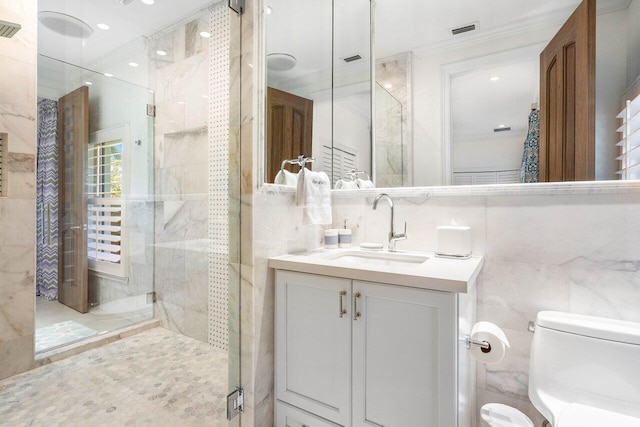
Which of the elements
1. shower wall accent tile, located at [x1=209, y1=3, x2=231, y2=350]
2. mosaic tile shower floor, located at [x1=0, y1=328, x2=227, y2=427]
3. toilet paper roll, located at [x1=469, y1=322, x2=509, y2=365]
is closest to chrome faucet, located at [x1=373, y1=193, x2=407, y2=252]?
toilet paper roll, located at [x1=469, y1=322, x2=509, y2=365]

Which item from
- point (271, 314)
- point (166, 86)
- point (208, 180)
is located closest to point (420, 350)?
point (271, 314)

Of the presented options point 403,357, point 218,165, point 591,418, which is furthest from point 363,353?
point 218,165

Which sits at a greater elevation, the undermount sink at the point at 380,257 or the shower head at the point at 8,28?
the shower head at the point at 8,28

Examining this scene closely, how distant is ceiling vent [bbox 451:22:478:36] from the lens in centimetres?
154

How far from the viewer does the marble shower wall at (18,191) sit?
1.62 metres

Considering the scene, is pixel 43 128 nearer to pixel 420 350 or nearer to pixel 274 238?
pixel 274 238

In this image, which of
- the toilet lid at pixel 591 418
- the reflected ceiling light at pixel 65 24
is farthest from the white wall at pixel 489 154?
the reflected ceiling light at pixel 65 24

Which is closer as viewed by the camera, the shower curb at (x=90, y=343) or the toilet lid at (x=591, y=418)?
the toilet lid at (x=591, y=418)

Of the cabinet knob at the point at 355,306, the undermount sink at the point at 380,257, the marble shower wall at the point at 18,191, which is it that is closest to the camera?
the cabinet knob at the point at 355,306

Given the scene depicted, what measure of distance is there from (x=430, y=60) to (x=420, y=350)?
148cm

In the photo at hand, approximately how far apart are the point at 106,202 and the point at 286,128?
1.56 m

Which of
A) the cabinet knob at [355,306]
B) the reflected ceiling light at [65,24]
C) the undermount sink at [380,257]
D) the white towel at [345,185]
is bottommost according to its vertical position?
the cabinet knob at [355,306]

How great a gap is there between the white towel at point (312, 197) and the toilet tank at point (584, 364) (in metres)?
1.06

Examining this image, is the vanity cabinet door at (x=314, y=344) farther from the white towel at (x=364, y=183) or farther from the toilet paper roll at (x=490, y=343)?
the white towel at (x=364, y=183)
